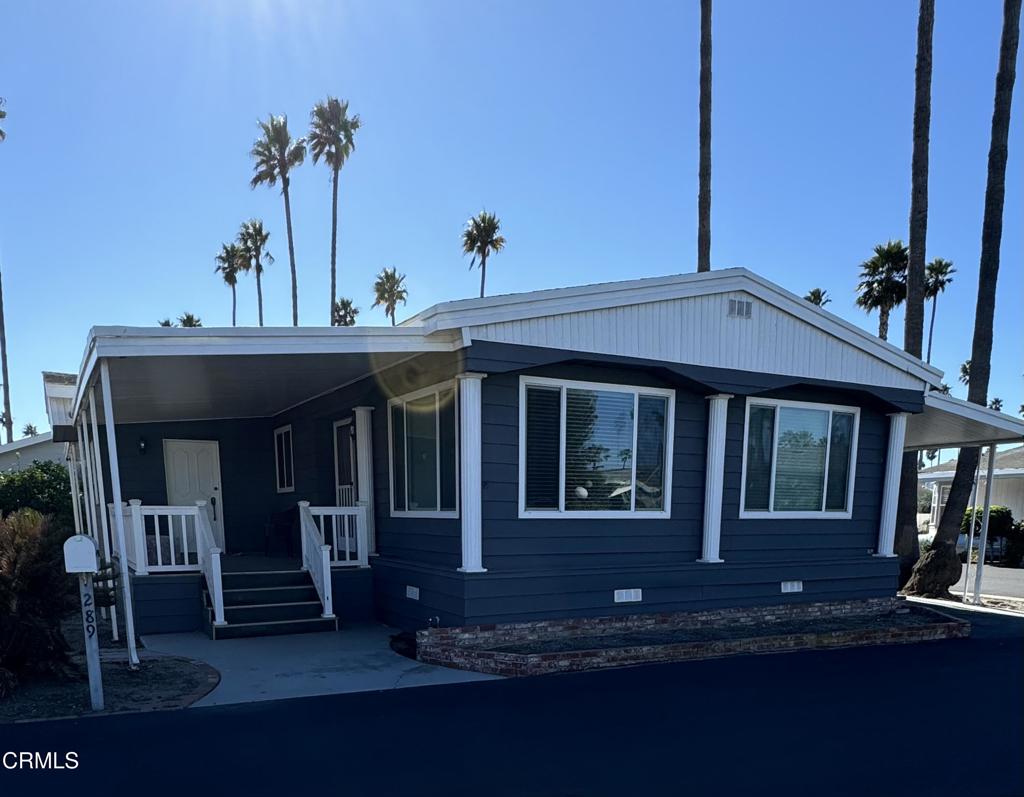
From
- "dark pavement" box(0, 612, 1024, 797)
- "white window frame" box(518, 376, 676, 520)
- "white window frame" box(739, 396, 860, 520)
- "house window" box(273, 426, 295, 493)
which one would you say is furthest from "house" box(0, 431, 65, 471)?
"white window frame" box(739, 396, 860, 520)

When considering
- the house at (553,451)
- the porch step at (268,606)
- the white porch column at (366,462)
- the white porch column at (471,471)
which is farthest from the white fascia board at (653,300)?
the porch step at (268,606)

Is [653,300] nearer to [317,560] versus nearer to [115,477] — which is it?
[317,560]

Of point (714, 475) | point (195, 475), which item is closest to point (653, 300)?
point (714, 475)

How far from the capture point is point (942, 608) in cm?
998

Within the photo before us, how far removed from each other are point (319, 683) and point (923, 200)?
11.9 meters

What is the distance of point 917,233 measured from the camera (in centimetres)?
1170

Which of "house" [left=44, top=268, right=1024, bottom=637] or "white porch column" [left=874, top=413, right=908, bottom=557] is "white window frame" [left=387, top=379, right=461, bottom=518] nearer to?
"house" [left=44, top=268, right=1024, bottom=637]

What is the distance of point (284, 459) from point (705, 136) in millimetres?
9724

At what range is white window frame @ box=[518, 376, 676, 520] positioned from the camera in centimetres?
670

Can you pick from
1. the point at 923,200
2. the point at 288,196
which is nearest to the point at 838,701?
the point at 923,200

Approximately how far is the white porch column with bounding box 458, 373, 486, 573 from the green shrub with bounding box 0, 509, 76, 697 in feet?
10.3

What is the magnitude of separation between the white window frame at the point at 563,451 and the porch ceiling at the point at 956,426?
3.95m

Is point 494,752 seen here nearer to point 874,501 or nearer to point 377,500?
point 377,500

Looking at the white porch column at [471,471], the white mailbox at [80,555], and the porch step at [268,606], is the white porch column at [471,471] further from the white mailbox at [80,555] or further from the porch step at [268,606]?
the white mailbox at [80,555]
